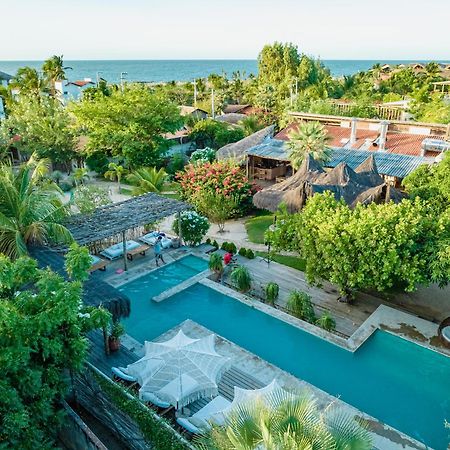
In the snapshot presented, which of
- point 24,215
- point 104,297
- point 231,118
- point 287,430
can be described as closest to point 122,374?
point 104,297

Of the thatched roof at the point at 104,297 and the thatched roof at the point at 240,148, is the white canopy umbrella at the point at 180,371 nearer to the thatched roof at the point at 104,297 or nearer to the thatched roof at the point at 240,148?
the thatched roof at the point at 104,297

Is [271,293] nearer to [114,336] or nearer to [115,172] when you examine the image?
[114,336]

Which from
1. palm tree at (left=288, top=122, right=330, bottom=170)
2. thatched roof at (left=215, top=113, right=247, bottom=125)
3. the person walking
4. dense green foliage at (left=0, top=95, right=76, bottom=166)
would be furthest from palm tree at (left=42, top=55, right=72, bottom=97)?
the person walking

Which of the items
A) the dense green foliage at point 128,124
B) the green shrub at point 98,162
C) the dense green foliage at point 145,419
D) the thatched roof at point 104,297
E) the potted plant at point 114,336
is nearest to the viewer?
the dense green foliage at point 145,419

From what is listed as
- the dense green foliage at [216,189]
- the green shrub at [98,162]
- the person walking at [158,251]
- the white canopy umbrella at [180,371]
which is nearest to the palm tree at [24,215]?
the person walking at [158,251]

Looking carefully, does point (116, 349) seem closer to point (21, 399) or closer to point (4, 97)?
point (21, 399)

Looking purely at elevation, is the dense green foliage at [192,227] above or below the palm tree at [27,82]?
→ below

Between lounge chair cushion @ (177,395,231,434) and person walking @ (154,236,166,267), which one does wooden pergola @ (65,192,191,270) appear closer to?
person walking @ (154,236,166,267)
